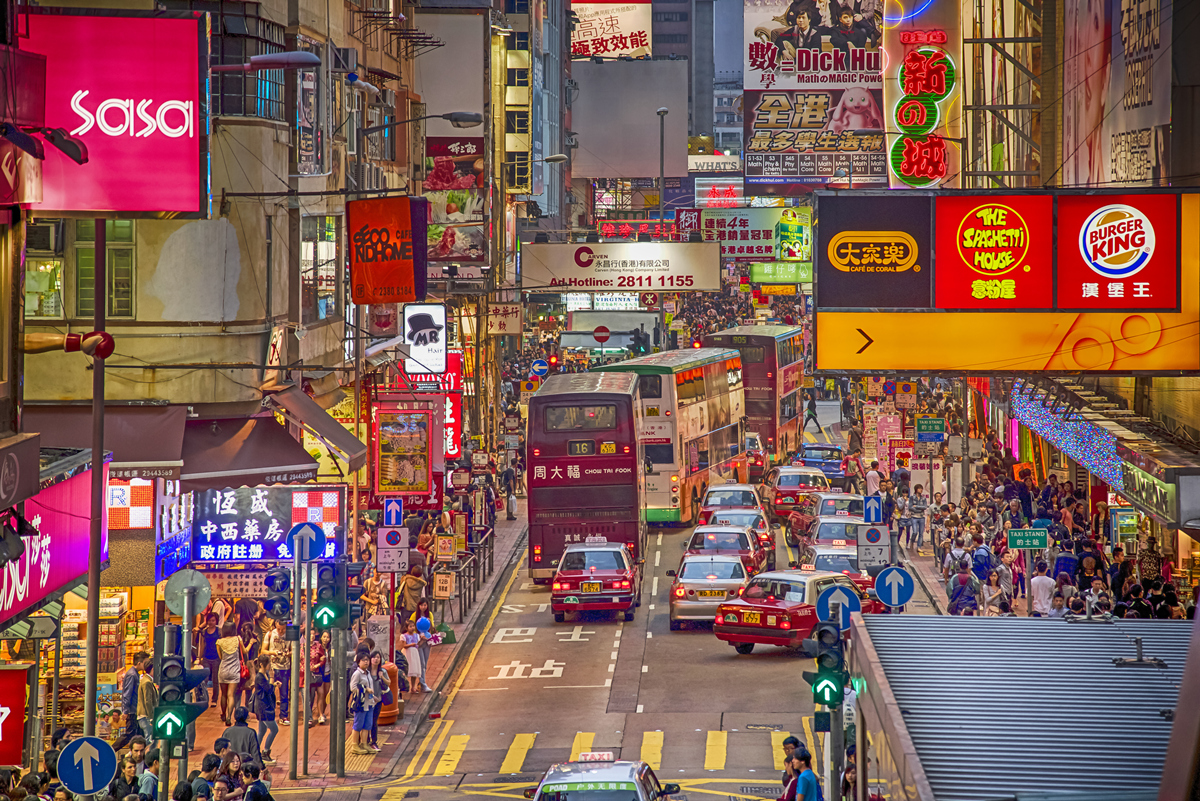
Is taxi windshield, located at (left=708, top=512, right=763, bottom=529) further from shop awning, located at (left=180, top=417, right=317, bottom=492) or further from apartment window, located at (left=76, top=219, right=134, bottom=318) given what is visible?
apartment window, located at (left=76, top=219, right=134, bottom=318)

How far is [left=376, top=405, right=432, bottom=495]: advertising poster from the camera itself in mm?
30672

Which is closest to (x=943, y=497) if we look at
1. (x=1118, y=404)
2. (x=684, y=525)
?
(x=684, y=525)

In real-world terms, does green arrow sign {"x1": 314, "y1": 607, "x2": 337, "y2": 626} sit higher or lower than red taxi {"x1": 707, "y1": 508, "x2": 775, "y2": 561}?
higher

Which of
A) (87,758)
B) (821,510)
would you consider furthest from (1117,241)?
(821,510)

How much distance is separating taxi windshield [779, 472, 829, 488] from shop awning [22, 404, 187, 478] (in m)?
22.5

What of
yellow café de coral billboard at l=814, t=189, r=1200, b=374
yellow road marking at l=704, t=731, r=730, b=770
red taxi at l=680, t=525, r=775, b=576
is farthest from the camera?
red taxi at l=680, t=525, r=775, b=576

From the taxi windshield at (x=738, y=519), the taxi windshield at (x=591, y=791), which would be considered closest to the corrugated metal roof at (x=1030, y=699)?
the taxi windshield at (x=591, y=791)

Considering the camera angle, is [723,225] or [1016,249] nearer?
[1016,249]

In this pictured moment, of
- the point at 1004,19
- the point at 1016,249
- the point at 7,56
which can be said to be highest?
the point at 1004,19

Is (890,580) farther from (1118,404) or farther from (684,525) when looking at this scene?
(684,525)

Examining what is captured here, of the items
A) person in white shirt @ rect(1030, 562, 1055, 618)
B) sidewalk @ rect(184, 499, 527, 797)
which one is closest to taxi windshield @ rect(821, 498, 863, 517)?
sidewalk @ rect(184, 499, 527, 797)

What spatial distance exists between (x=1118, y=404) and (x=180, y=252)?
15.4 meters

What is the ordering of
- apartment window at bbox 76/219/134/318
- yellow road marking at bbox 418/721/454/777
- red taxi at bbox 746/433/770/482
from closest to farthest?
yellow road marking at bbox 418/721/454/777
apartment window at bbox 76/219/134/318
red taxi at bbox 746/433/770/482

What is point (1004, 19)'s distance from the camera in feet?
139
